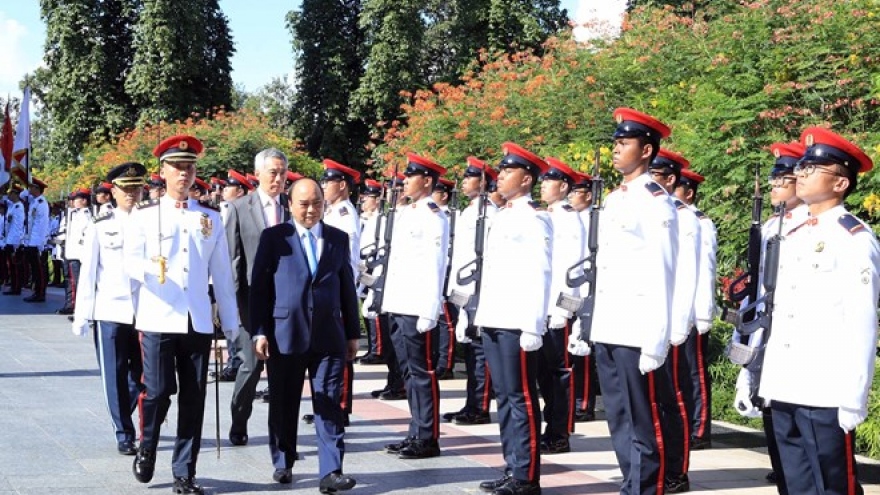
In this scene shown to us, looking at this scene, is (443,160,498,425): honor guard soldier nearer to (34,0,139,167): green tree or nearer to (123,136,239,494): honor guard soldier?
(123,136,239,494): honor guard soldier

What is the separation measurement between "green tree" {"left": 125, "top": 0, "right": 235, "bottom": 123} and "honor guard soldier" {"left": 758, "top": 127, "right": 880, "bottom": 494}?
34.7 metres

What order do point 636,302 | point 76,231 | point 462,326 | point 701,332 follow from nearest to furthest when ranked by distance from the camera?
point 636,302 → point 701,332 → point 462,326 → point 76,231

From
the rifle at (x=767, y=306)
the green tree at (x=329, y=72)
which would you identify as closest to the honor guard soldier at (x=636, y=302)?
the rifle at (x=767, y=306)

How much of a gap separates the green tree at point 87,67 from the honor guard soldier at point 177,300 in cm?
3354

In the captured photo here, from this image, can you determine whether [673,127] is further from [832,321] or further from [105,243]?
[832,321]

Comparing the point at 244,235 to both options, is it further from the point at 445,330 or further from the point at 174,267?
the point at 445,330

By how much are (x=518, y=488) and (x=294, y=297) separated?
1.81 m

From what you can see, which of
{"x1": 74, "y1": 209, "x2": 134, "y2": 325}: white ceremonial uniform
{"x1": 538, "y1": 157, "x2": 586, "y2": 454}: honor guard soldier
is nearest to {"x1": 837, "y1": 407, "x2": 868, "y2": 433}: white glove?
{"x1": 538, "y1": 157, "x2": 586, "y2": 454}: honor guard soldier

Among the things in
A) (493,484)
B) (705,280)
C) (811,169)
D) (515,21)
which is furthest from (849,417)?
(515,21)

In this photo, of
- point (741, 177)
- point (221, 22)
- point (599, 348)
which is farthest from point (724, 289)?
point (221, 22)

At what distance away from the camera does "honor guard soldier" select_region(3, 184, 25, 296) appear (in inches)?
913

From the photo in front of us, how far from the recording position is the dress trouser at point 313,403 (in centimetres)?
724

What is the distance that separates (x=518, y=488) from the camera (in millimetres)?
7316

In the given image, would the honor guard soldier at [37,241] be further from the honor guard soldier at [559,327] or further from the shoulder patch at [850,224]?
the shoulder patch at [850,224]
